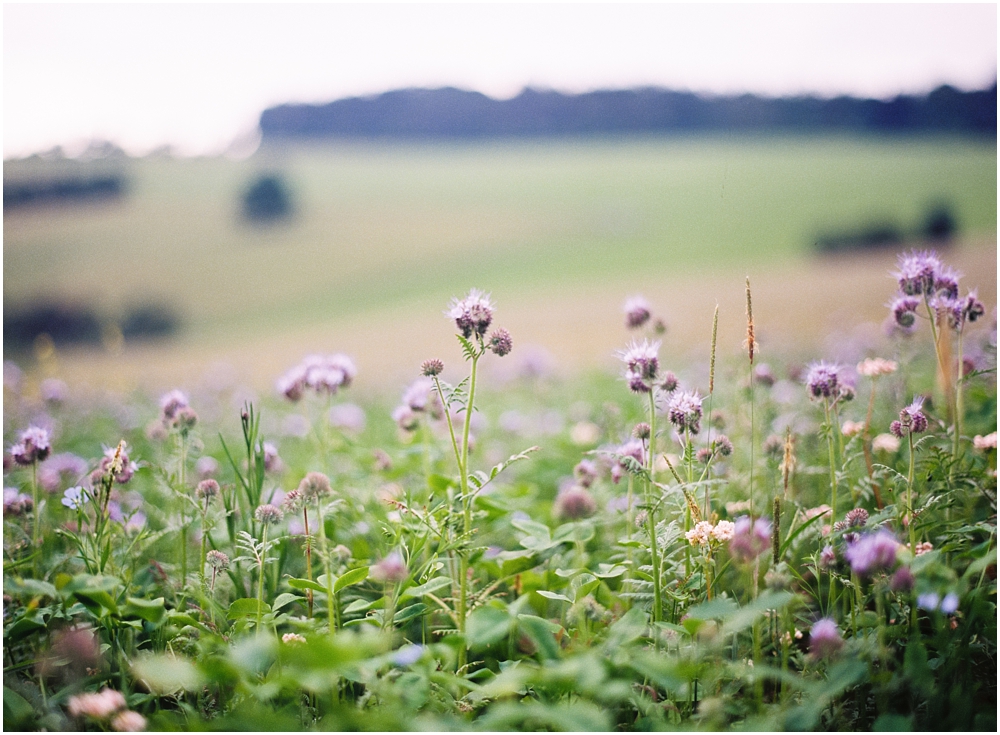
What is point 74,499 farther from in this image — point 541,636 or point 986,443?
point 986,443

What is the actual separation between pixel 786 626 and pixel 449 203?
42.0 m

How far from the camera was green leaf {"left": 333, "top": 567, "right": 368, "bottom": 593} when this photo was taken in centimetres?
162

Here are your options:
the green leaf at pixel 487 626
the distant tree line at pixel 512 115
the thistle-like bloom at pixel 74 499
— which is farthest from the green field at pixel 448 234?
the green leaf at pixel 487 626

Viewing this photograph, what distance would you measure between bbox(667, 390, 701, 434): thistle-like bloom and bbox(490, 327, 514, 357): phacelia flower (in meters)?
0.50

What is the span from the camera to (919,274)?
186 cm

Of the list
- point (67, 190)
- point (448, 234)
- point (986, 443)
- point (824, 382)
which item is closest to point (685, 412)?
point (824, 382)

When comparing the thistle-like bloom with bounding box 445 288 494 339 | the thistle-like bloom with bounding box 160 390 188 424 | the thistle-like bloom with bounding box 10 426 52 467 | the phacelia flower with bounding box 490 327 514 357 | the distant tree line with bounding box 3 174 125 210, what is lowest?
the thistle-like bloom with bounding box 10 426 52 467

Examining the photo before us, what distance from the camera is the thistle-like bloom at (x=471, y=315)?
164 cm

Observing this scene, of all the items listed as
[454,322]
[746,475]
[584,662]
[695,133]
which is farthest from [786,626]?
[695,133]

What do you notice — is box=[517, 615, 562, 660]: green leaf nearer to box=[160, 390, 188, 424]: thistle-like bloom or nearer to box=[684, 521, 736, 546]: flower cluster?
box=[684, 521, 736, 546]: flower cluster

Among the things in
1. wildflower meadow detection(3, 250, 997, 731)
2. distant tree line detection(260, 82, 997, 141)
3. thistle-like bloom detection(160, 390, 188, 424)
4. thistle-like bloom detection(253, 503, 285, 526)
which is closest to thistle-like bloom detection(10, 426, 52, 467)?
wildflower meadow detection(3, 250, 997, 731)

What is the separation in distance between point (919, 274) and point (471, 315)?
1.35 meters

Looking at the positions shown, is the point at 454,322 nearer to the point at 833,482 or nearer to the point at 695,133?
the point at 833,482

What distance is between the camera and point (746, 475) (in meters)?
2.55
